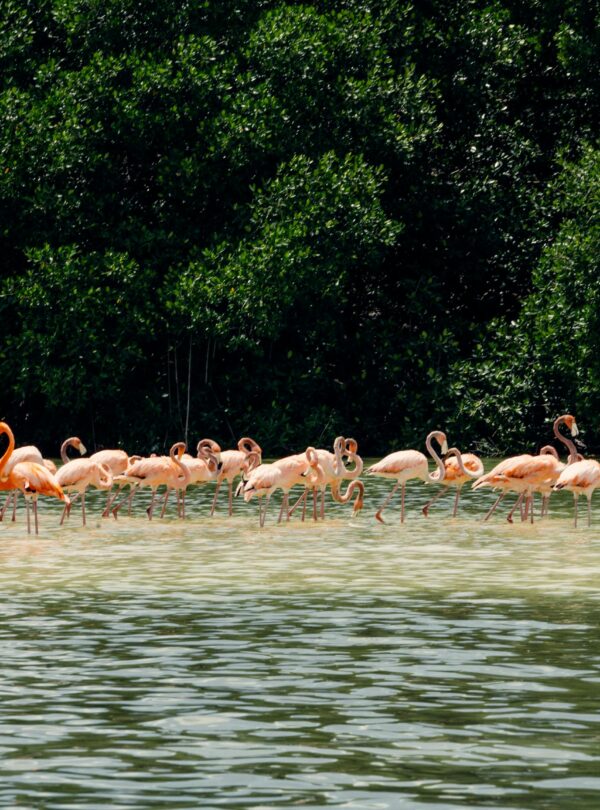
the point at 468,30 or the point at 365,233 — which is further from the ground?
the point at 468,30

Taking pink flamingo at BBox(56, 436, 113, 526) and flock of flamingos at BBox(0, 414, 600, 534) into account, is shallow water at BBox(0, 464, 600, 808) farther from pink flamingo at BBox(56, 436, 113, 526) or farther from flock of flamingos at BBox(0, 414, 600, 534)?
pink flamingo at BBox(56, 436, 113, 526)

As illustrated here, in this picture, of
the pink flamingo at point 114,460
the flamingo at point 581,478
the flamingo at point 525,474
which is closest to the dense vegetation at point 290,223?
the pink flamingo at point 114,460

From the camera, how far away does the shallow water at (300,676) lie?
7664 millimetres

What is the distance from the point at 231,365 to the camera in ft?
123

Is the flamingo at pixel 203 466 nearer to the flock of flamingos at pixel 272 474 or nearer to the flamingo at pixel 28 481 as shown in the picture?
the flock of flamingos at pixel 272 474

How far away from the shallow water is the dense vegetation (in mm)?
17493

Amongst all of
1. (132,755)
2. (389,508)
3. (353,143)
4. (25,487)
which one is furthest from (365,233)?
(132,755)

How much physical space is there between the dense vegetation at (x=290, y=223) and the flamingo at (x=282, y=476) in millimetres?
12264

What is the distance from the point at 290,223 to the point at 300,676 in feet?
82.2

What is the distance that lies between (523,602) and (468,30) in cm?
2713

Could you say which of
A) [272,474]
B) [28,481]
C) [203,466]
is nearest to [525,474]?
[272,474]

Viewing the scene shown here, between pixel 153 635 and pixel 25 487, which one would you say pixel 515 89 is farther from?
pixel 153 635

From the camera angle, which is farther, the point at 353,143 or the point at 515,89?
the point at 515,89

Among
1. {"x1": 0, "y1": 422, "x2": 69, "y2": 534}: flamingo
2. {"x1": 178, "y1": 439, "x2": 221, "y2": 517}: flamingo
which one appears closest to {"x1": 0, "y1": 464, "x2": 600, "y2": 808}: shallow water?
{"x1": 0, "y1": 422, "x2": 69, "y2": 534}: flamingo
